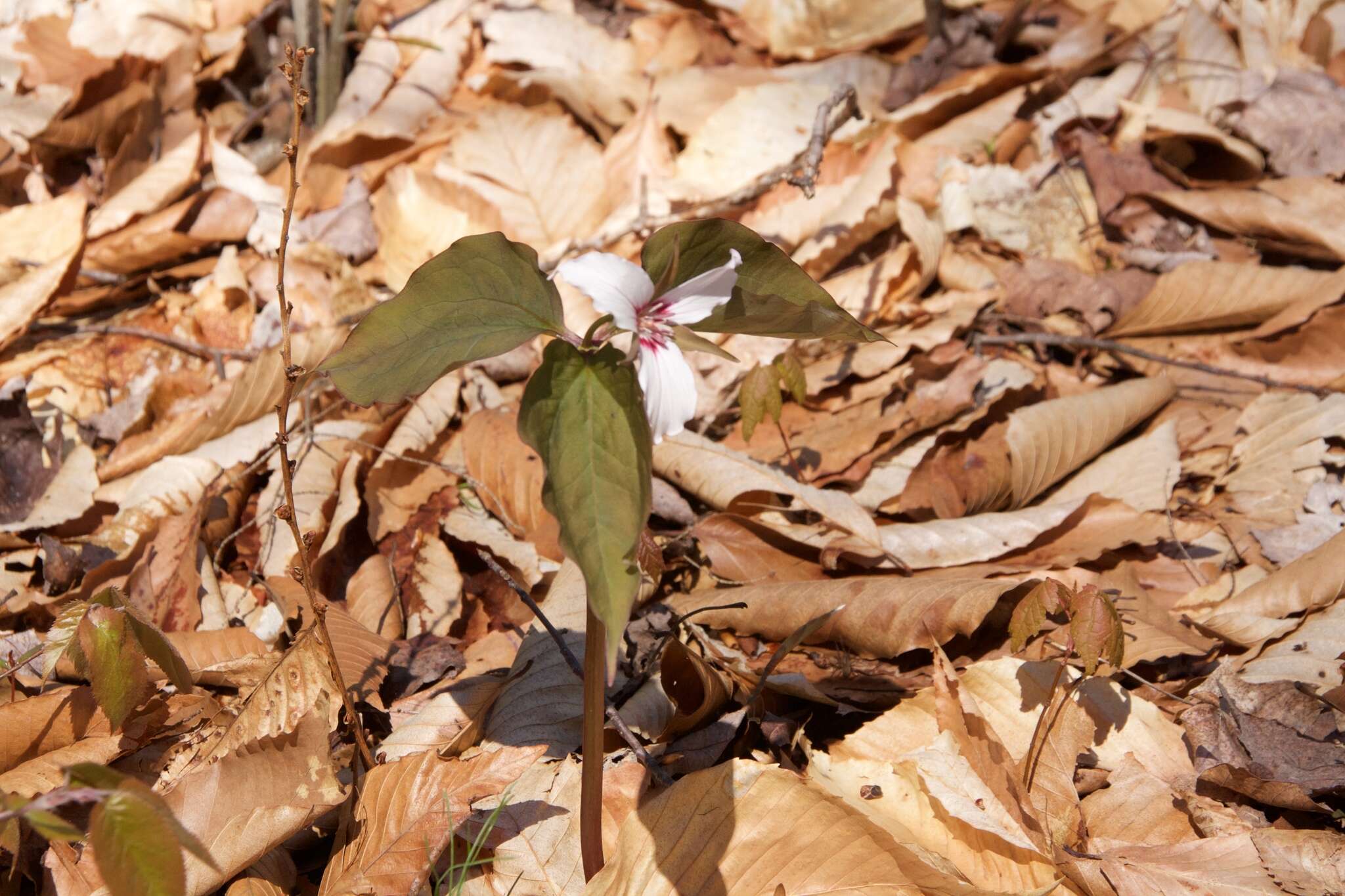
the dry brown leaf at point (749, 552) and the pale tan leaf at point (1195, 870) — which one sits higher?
the dry brown leaf at point (749, 552)

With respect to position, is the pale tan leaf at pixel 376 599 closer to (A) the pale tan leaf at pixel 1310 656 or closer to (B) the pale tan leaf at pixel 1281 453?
(A) the pale tan leaf at pixel 1310 656

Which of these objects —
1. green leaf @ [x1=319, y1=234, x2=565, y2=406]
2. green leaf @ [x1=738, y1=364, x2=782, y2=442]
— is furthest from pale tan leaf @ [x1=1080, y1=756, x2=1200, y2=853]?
green leaf @ [x1=319, y1=234, x2=565, y2=406]

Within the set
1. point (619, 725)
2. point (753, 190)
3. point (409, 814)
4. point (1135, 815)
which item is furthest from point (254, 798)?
point (753, 190)

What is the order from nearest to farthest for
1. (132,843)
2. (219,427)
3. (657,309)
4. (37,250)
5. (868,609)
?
(132,843)
(657,309)
(868,609)
(219,427)
(37,250)

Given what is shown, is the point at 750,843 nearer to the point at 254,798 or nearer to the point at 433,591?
the point at 254,798

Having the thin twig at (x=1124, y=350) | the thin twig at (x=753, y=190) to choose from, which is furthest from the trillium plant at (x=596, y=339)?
the thin twig at (x=1124, y=350)
